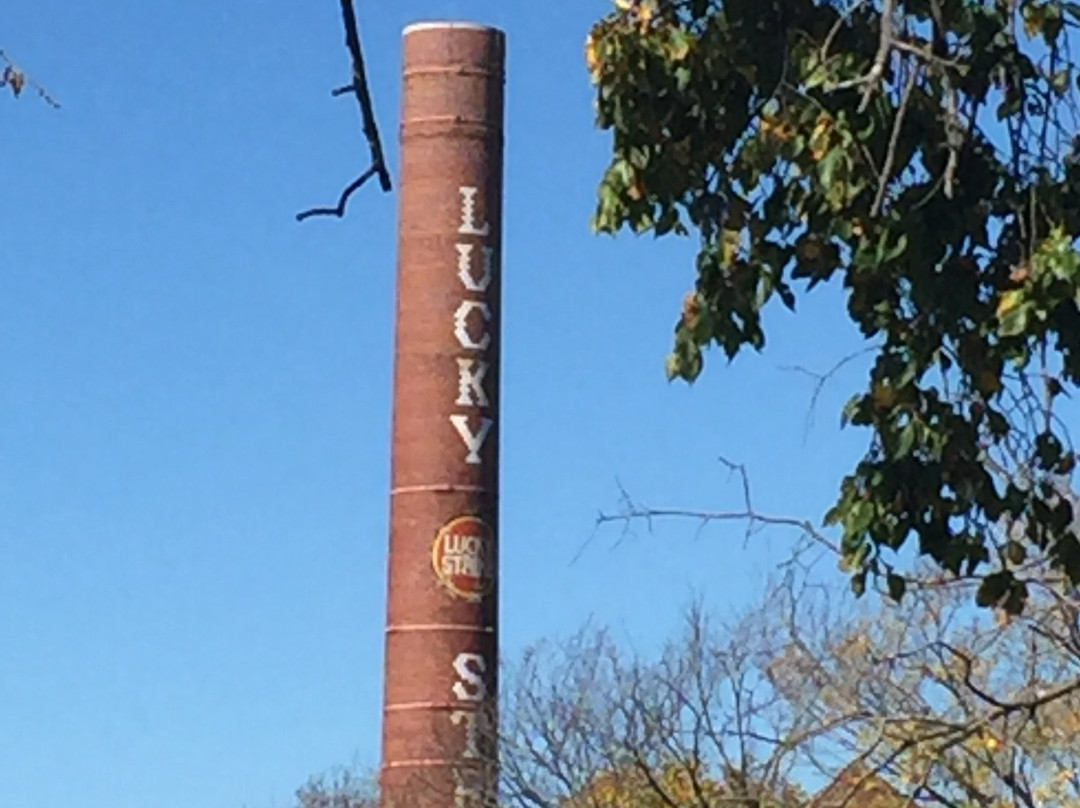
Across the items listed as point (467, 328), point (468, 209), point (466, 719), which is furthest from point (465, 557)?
point (468, 209)

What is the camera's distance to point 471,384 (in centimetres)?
3612

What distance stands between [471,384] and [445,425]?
757 millimetres

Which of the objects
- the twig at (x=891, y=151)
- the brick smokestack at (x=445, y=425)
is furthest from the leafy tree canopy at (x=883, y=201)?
the brick smokestack at (x=445, y=425)


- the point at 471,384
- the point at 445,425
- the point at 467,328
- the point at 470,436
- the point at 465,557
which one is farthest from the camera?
the point at 467,328

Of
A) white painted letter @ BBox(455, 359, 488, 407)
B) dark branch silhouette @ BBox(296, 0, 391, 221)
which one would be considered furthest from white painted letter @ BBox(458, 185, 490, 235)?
dark branch silhouette @ BBox(296, 0, 391, 221)

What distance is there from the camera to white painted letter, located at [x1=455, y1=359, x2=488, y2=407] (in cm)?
3597

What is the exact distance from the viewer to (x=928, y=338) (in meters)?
8.32

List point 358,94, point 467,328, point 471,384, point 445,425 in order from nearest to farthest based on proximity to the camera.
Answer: point 358,94 < point 445,425 < point 471,384 < point 467,328

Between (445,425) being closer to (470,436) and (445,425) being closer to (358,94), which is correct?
(470,436)

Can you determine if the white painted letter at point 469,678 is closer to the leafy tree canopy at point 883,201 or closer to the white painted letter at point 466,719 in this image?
the white painted letter at point 466,719

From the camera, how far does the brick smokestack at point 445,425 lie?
34.6 m

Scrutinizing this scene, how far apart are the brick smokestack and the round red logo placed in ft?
0.06

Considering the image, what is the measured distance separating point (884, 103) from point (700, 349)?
1.01 meters

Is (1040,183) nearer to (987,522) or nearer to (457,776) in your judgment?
(987,522)
